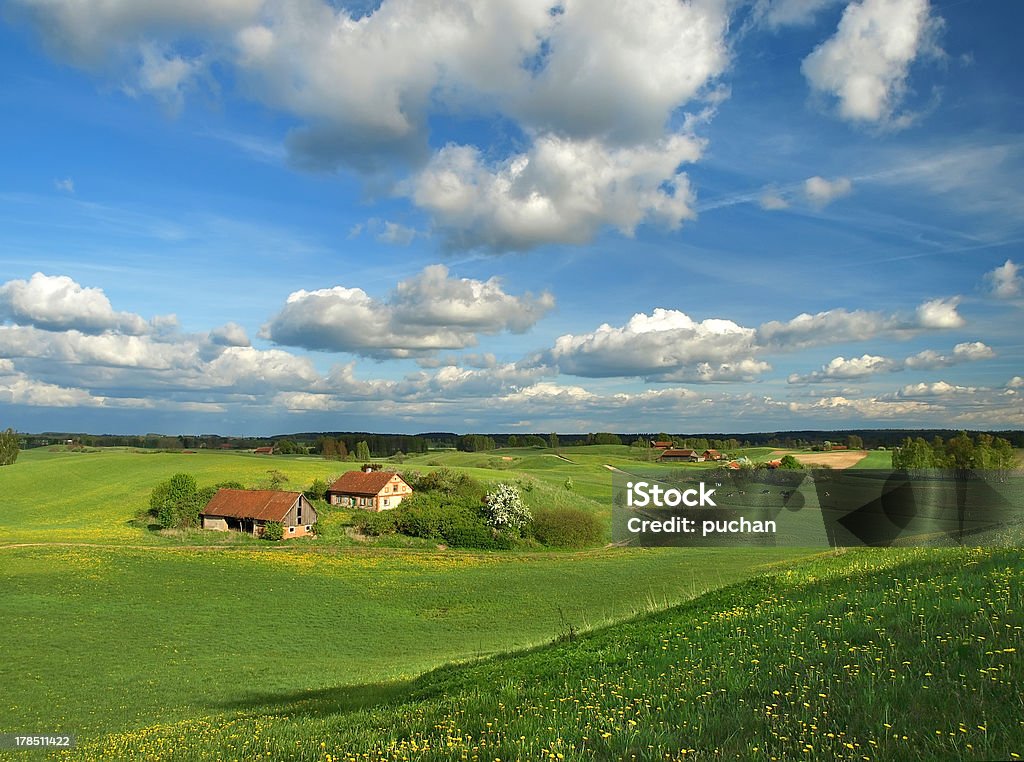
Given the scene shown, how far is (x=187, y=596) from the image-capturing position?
148 feet

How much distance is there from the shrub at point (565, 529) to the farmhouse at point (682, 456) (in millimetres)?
57436

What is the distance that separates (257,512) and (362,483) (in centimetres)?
1511

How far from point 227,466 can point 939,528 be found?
3883 inches

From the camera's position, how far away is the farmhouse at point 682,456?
130238 mm

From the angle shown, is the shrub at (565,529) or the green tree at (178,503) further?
the shrub at (565,529)

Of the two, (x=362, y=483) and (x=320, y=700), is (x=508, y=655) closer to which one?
(x=320, y=700)

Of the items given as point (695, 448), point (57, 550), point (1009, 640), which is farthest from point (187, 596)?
point (695, 448)

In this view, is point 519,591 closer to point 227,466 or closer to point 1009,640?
point 1009,640

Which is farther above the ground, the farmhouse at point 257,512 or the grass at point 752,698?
the grass at point 752,698

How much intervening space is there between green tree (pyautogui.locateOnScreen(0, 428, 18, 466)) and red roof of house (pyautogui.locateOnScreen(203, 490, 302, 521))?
362ft

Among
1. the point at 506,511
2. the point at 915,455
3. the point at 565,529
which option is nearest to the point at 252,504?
the point at 506,511

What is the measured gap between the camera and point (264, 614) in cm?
4125

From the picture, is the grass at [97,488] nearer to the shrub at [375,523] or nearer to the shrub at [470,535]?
the shrub at [375,523]

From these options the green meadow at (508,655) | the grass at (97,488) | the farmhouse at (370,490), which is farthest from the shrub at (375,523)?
the grass at (97,488)
